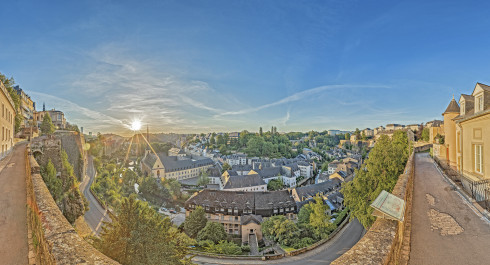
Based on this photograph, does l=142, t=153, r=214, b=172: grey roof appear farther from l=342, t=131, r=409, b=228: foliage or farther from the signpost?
the signpost

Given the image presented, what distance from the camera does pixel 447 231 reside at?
560 cm

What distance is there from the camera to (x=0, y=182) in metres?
9.24

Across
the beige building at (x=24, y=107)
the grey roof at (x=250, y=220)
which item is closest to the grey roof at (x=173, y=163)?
the beige building at (x=24, y=107)

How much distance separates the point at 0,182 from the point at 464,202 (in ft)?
61.1

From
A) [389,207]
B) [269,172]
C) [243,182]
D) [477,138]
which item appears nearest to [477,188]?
[477,138]

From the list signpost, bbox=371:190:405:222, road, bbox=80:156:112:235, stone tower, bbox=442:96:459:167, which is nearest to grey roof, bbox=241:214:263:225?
road, bbox=80:156:112:235

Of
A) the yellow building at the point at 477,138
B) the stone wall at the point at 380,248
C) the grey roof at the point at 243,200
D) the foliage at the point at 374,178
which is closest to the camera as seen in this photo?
the stone wall at the point at 380,248

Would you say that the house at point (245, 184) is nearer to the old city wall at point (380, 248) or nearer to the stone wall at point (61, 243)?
the stone wall at point (61, 243)

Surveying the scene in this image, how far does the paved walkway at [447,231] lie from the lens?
4.39m

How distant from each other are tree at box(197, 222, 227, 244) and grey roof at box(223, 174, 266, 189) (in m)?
19.7

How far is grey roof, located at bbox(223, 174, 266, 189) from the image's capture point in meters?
45.2

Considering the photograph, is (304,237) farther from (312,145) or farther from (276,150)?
(312,145)

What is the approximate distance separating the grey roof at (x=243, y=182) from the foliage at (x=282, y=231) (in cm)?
2047

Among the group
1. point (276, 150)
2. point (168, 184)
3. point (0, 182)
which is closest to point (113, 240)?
point (0, 182)
